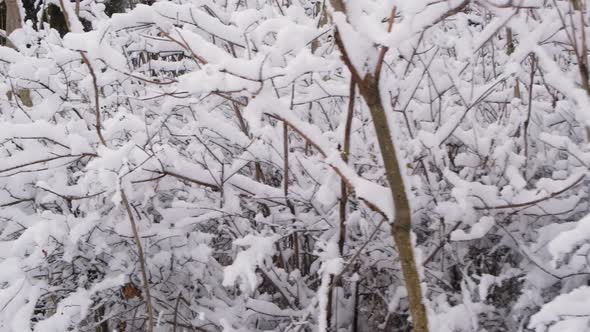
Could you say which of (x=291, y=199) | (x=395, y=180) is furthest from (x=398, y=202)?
(x=291, y=199)

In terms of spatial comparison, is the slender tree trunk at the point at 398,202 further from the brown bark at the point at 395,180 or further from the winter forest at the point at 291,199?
the winter forest at the point at 291,199

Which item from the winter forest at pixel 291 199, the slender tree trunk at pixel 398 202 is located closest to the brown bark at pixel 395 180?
the slender tree trunk at pixel 398 202

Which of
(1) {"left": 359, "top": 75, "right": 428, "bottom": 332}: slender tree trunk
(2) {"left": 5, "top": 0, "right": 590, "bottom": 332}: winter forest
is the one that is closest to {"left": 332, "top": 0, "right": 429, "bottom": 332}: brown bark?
(1) {"left": 359, "top": 75, "right": 428, "bottom": 332}: slender tree trunk

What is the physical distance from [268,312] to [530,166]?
1.03 meters

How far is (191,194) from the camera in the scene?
1.99 metres

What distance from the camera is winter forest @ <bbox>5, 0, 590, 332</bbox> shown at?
1571 millimetres

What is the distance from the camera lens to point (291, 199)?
185 centimetres

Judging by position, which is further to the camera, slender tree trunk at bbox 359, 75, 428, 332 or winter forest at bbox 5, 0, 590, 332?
winter forest at bbox 5, 0, 590, 332

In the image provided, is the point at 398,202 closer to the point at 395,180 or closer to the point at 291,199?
the point at 395,180

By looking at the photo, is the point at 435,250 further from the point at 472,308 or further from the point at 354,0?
the point at 354,0

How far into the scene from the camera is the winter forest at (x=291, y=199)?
61.9 inches

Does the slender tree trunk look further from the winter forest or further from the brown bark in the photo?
the winter forest

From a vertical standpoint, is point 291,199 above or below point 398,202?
above

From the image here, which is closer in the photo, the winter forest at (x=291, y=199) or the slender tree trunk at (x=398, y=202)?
the slender tree trunk at (x=398, y=202)
